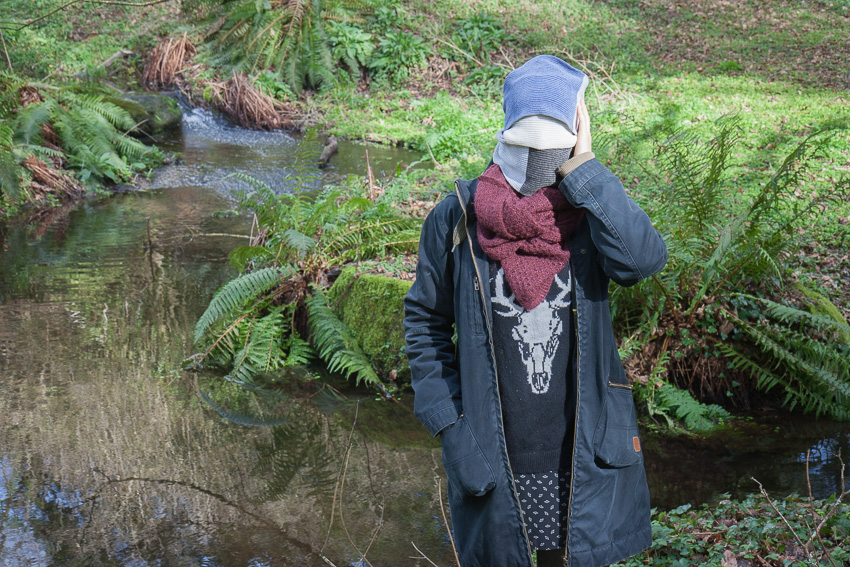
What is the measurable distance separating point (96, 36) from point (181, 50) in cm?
334

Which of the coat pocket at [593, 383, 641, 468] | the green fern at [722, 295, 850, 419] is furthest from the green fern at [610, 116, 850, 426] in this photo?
the coat pocket at [593, 383, 641, 468]

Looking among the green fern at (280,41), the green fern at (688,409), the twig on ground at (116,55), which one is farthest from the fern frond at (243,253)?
the twig on ground at (116,55)

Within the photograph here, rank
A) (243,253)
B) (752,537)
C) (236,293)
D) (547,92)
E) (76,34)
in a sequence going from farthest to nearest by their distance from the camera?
(76,34), (243,253), (236,293), (752,537), (547,92)

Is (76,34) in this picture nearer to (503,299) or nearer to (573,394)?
(503,299)

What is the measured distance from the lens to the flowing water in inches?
142

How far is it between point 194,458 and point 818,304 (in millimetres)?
4376

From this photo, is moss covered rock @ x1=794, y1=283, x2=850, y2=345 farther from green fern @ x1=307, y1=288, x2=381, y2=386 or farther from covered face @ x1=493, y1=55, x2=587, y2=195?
covered face @ x1=493, y1=55, x2=587, y2=195

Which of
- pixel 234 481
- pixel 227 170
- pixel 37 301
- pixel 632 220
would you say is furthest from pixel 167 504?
pixel 227 170

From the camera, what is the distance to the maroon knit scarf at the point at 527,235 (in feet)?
6.75

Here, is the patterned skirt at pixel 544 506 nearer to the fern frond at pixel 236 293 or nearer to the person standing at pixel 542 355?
the person standing at pixel 542 355

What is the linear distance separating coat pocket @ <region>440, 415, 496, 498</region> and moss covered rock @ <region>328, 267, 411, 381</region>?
3.18 m

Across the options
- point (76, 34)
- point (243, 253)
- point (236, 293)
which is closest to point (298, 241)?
point (243, 253)

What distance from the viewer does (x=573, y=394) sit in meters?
2.12

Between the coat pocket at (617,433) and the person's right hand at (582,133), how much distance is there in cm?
71
